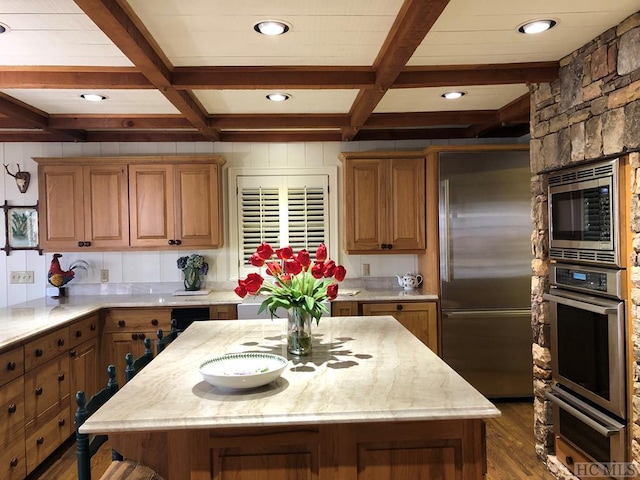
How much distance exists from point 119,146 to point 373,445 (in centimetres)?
386

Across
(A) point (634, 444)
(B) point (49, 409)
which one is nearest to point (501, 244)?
(A) point (634, 444)

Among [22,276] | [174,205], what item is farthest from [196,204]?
[22,276]

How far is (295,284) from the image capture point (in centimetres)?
204

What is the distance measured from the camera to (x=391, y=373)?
182 cm

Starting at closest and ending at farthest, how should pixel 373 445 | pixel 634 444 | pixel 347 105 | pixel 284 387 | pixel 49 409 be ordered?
pixel 373 445 < pixel 284 387 < pixel 634 444 < pixel 49 409 < pixel 347 105

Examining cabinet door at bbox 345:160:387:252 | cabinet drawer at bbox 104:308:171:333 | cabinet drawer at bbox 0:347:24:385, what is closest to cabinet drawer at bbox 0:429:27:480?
cabinet drawer at bbox 0:347:24:385

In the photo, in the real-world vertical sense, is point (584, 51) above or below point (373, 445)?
above

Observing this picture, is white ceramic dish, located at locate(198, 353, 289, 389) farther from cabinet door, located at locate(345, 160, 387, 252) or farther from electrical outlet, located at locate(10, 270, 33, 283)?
electrical outlet, located at locate(10, 270, 33, 283)

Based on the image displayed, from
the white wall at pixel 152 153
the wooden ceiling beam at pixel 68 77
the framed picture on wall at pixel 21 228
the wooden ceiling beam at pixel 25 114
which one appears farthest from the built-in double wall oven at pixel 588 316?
the framed picture on wall at pixel 21 228

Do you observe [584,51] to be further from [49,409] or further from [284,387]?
[49,409]

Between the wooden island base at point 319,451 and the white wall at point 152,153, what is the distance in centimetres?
303

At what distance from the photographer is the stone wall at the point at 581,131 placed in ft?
6.83

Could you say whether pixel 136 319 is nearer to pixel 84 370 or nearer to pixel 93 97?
pixel 84 370

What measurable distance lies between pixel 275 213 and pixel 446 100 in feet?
6.11
